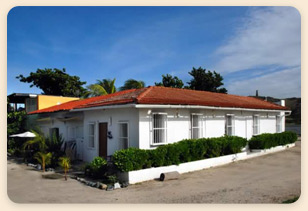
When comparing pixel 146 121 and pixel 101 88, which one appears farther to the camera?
pixel 101 88

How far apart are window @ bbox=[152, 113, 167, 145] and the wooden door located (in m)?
2.46

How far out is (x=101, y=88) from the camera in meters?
26.5

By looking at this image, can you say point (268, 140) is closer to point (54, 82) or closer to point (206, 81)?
point (206, 81)

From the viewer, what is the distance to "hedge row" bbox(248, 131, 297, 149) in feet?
46.7

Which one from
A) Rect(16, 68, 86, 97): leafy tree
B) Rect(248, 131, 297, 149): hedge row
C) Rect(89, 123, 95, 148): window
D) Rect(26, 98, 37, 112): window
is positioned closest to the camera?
Rect(89, 123, 95, 148): window

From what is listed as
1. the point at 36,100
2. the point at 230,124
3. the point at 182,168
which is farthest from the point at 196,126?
the point at 36,100

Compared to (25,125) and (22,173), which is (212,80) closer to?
(25,125)

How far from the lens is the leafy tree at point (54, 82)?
2861cm

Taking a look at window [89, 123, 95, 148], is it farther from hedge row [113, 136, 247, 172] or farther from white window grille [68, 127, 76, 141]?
hedge row [113, 136, 247, 172]

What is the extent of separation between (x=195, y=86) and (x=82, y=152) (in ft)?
63.6

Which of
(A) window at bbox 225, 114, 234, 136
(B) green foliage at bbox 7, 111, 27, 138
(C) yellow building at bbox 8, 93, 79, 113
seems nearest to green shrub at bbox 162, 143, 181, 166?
(A) window at bbox 225, 114, 234, 136

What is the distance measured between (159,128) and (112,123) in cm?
206

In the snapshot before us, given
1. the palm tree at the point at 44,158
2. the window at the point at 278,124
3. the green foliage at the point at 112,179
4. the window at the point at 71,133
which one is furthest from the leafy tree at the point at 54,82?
the green foliage at the point at 112,179

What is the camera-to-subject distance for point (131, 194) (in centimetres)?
713
